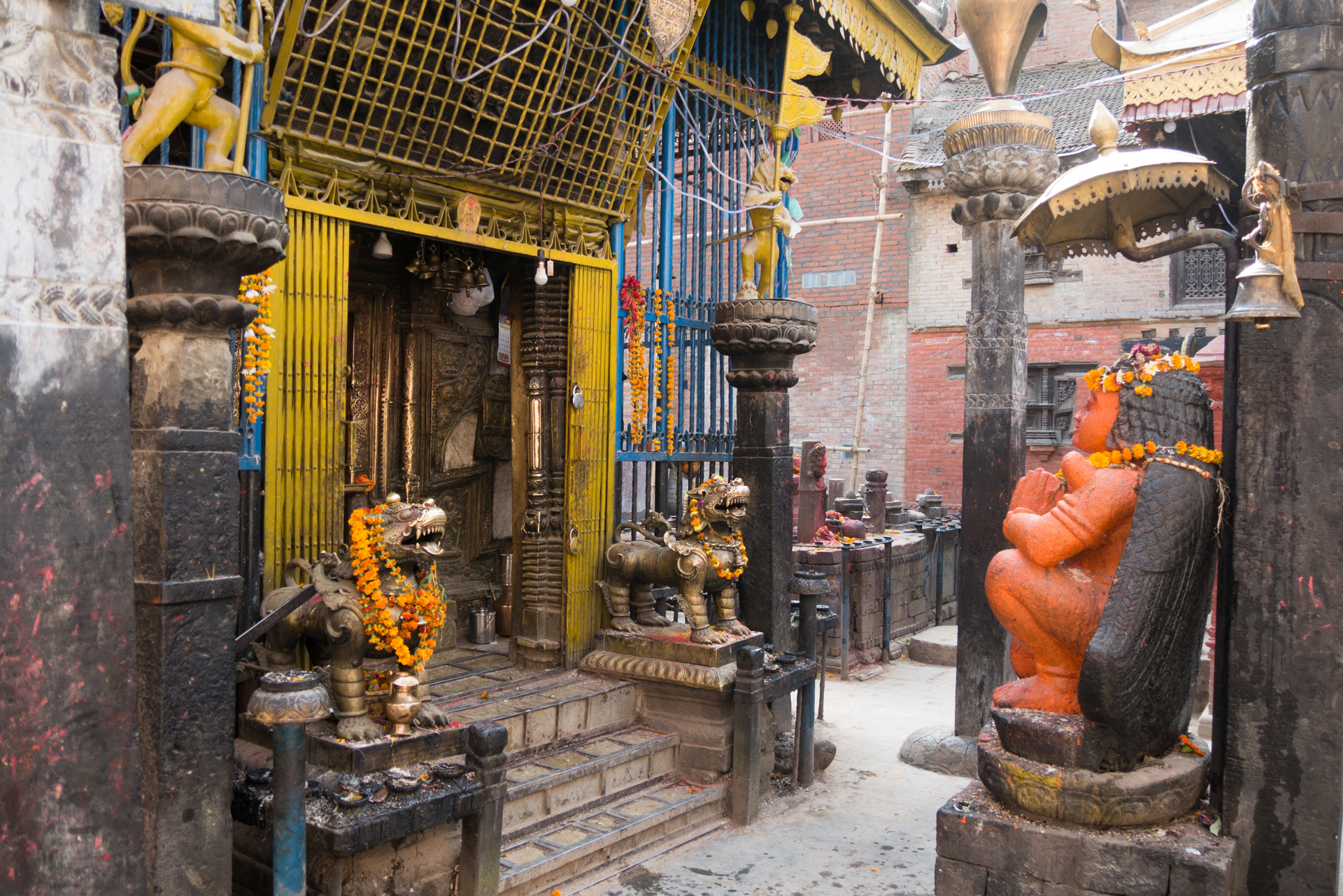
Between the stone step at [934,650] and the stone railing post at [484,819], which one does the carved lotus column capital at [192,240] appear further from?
the stone step at [934,650]

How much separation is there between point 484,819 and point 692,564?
7.94 ft

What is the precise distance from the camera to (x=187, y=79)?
371cm

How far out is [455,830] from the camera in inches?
182

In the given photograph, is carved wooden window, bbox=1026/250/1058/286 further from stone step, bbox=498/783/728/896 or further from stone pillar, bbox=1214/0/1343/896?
stone pillar, bbox=1214/0/1343/896

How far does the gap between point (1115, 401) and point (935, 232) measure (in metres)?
15.7

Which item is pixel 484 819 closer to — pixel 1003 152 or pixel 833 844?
pixel 833 844

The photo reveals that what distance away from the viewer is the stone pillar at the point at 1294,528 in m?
3.44

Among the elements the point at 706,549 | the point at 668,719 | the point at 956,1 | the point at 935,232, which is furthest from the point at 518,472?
the point at 935,232

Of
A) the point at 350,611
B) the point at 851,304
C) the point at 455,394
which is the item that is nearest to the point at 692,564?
the point at 350,611

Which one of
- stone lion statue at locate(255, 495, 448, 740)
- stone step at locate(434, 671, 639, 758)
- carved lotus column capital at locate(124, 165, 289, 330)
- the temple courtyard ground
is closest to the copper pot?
stone lion statue at locate(255, 495, 448, 740)

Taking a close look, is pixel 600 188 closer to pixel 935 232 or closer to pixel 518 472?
pixel 518 472

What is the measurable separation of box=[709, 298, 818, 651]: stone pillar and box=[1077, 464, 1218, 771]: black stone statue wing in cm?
357

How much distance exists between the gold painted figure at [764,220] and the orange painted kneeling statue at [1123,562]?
3.69 meters

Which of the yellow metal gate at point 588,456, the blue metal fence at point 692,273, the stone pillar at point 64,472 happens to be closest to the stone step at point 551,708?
the yellow metal gate at point 588,456
